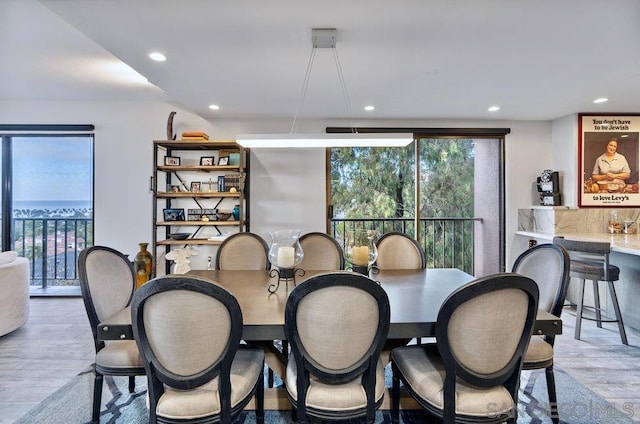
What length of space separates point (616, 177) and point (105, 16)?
550 cm

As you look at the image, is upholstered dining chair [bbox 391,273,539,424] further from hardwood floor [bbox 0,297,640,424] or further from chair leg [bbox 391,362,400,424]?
hardwood floor [bbox 0,297,640,424]

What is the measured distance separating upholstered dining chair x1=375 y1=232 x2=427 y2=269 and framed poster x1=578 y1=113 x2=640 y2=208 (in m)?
2.81

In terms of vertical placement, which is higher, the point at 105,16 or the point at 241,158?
the point at 105,16

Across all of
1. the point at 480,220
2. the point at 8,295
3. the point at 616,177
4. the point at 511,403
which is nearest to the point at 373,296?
the point at 511,403

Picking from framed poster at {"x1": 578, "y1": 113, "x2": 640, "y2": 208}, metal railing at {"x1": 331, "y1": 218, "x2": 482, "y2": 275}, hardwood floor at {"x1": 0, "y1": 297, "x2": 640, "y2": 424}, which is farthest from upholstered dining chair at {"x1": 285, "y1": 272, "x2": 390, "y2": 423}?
framed poster at {"x1": 578, "y1": 113, "x2": 640, "y2": 208}

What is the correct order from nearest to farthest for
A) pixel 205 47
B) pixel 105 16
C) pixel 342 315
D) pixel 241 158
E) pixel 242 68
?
1. pixel 342 315
2. pixel 105 16
3. pixel 205 47
4. pixel 242 68
5. pixel 241 158

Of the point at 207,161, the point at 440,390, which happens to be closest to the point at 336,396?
the point at 440,390

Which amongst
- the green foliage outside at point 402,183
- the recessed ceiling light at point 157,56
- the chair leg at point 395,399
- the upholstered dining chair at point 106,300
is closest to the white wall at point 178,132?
the green foliage outside at point 402,183

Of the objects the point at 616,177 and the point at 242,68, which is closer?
the point at 242,68

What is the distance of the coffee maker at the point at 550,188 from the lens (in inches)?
165

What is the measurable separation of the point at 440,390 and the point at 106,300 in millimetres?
1891

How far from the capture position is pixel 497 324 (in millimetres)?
1327

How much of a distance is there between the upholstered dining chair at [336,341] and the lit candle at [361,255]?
2.52 ft

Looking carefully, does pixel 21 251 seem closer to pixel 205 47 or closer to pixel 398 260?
pixel 205 47
